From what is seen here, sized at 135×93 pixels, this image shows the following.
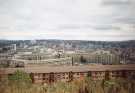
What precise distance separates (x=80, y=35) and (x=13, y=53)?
59 centimetres

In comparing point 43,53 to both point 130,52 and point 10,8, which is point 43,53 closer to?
point 10,8

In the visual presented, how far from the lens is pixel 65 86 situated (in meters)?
2.36

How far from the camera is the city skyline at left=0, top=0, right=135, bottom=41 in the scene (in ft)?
7.51

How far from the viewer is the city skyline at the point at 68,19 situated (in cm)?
229

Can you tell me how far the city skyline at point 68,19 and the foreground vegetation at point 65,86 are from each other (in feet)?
1.17

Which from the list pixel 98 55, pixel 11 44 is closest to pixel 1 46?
pixel 11 44

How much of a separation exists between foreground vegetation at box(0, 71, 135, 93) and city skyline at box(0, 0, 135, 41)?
1.17ft

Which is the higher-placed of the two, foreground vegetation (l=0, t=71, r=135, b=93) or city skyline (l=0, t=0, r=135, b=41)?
city skyline (l=0, t=0, r=135, b=41)

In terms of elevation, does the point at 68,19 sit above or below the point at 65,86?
above

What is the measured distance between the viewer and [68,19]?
7.71ft

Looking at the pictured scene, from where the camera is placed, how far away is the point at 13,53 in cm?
229

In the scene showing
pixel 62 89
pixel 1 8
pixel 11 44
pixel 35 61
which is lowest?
pixel 62 89

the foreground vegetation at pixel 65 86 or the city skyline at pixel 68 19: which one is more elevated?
the city skyline at pixel 68 19

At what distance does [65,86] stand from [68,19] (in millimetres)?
579
